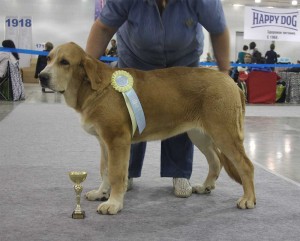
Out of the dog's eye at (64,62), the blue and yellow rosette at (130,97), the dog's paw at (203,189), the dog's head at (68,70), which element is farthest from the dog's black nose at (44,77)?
the dog's paw at (203,189)

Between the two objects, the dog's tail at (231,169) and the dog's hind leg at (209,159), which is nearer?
the dog's tail at (231,169)

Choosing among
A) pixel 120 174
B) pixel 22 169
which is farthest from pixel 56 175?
pixel 120 174

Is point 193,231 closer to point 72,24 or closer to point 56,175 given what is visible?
point 56,175

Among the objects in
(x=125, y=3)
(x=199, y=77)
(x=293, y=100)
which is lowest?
(x=293, y=100)

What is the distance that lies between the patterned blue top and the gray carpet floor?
1050mm

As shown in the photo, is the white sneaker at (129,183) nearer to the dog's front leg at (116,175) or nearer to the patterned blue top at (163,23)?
the dog's front leg at (116,175)

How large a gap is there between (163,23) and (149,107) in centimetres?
59

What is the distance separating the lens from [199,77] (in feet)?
9.37

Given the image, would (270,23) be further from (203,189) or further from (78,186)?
(78,186)

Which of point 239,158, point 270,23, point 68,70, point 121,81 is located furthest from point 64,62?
point 270,23

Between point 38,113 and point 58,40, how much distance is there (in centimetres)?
1297

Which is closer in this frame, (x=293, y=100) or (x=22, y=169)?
(x=22, y=169)

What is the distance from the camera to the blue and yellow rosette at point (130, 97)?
2678 mm

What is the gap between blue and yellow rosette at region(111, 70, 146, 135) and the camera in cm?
268
